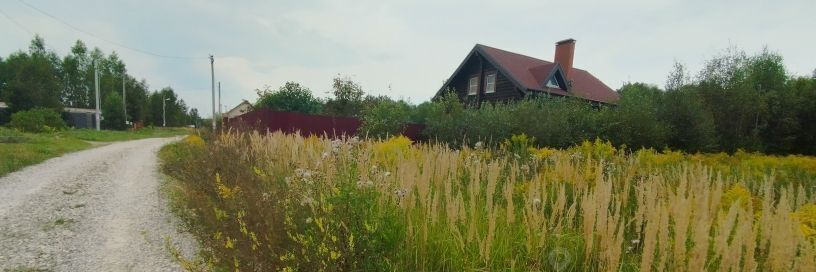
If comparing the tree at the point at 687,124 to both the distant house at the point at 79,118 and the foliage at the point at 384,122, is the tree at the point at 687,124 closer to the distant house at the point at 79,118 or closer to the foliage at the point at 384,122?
the foliage at the point at 384,122

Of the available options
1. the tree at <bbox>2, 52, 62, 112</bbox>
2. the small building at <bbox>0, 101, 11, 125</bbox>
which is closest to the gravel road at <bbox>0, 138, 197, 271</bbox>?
the tree at <bbox>2, 52, 62, 112</bbox>

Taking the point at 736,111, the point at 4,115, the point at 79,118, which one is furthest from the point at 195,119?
the point at 79,118

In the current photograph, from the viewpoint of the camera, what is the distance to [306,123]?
1462 cm

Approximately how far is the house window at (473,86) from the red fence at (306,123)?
29.2ft

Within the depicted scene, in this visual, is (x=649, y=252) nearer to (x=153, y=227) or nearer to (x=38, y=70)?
(x=153, y=227)

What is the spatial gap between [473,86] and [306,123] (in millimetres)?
12376

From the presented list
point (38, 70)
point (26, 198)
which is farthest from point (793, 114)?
point (38, 70)

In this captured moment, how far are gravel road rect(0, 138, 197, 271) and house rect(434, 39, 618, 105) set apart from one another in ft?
56.3

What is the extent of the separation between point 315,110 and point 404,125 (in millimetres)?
16859

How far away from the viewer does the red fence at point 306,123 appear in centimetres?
1398

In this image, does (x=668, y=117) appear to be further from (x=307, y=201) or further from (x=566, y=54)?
(x=307, y=201)

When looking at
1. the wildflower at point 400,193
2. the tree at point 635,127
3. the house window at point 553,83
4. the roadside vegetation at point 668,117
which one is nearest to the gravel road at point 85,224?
the wildflower at point 400,193

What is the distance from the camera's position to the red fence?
13977 millimetres

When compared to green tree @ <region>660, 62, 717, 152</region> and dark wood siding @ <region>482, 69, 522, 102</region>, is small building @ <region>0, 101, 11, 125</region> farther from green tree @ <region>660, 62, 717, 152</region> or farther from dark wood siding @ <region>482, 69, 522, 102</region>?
green tree @ <region>660, 62, 717, 152</region>
